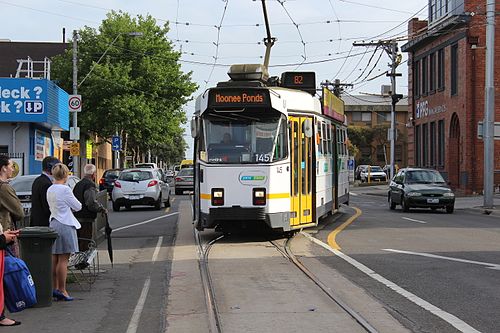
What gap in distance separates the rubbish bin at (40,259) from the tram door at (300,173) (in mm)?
6950

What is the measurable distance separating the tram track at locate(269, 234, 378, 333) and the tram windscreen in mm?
1818

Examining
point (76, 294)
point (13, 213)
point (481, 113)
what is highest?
point (481, 113)

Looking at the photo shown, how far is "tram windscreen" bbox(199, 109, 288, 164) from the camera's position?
14.4m

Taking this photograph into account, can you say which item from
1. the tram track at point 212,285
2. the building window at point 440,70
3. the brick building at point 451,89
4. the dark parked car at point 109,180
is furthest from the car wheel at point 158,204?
the building window at point 440,70

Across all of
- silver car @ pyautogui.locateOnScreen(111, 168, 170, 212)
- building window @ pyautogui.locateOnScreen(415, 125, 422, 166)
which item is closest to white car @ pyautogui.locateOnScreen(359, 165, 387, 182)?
building window @ pyautogui.locateOnScreen(415, 125, 422, 166)

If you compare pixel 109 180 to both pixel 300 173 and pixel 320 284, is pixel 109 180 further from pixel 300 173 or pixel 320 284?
pixel 320 284

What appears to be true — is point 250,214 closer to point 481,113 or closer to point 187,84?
point 481,113

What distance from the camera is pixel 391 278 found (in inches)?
417

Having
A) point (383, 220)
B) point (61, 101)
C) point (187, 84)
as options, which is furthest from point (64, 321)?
point (187, 84)

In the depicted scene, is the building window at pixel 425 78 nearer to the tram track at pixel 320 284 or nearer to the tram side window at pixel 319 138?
the tram side window at pixel 319 138

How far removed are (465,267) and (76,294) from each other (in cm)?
614

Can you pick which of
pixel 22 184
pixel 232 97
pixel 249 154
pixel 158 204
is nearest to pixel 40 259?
pixel 249 154

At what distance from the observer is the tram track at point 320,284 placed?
7555 mm

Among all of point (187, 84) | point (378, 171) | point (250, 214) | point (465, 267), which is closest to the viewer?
point (465, 267)
